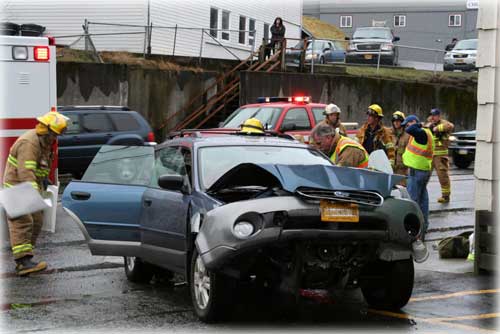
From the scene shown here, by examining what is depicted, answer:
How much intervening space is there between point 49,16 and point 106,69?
8.80 m

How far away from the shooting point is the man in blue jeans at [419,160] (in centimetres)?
1270

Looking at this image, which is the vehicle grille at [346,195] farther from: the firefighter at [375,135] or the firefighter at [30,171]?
the firefighter at [375,135]

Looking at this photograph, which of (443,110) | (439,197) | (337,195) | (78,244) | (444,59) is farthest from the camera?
(444,59)

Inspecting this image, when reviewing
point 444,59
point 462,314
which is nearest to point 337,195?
point 462,314

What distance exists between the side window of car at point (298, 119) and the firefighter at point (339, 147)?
9.20 meters

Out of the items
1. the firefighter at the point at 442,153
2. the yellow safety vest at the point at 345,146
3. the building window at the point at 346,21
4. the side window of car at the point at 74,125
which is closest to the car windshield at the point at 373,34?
the side window of car at the point at 74,125

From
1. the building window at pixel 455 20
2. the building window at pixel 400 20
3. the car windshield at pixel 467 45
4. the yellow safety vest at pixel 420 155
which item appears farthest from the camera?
the building window at pixel 400 20

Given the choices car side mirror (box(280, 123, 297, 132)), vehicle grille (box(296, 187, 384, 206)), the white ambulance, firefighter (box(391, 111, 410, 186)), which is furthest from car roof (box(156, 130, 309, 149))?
car side mirror (box(280, 123, 297, 132))

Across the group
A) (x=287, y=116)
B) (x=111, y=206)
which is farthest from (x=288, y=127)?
(x=111, y=206)

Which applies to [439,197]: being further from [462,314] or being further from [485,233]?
[462,314]

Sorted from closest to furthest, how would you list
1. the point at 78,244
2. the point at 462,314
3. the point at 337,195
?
the point at 337,195
the point at 462,314
the point at 78,244

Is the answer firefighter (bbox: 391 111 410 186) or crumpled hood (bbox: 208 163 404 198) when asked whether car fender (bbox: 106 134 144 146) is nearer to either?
firefighter (bbox: 391 111 410 186)

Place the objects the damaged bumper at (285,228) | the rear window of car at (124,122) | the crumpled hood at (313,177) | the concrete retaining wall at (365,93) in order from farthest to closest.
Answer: the concrete retaining wall at (365,93) → the rear window of car at (124,122) → the crumpled hood at (313,177) → the damaged bumper at (285,228)

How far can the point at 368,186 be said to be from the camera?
7.59 m
